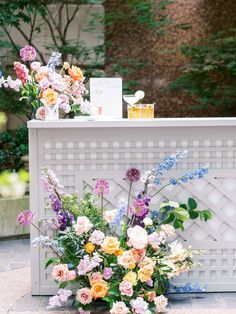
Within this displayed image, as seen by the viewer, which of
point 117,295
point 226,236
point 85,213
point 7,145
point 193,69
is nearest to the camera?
point 117,295

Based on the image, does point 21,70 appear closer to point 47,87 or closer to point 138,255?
point 47,87

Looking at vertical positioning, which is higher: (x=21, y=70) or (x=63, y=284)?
(x=21, y=70)

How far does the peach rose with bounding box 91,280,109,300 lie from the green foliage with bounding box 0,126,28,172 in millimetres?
2924

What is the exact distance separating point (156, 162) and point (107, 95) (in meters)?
0.53

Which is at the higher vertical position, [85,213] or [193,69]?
[193,69]

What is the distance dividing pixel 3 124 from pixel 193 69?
7.42 ft

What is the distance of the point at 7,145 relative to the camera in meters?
6.02

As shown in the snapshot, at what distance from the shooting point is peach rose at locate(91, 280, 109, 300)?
289 cm

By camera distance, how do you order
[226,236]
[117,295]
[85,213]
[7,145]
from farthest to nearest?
1. [7,145]
2. [226,236]
3. [85,213]
4. [117,295]

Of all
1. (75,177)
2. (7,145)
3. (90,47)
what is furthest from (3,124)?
(75,177)

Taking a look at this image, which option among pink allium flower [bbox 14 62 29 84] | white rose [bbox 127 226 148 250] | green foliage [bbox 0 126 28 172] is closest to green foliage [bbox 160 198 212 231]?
Result: white rose [bbox 127 226 148 250]

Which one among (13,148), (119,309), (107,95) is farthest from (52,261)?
(13,148)

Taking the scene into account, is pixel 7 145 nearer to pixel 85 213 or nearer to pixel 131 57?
pixel 131 57

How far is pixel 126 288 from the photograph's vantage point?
2.89 metres
